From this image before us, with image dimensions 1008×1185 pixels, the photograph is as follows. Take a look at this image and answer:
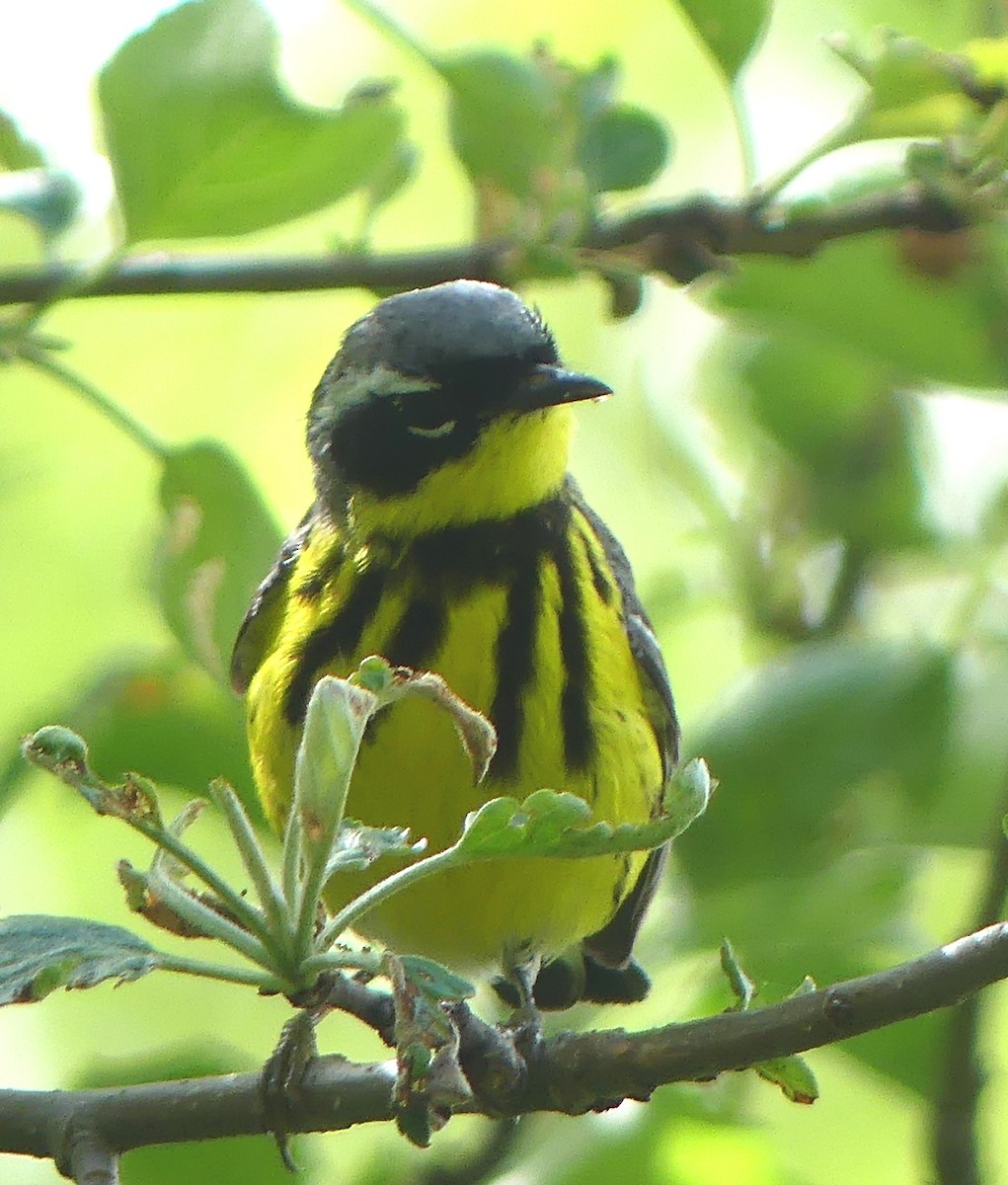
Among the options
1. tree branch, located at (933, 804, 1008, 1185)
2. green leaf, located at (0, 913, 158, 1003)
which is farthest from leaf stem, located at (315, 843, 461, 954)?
tree branch, located at (933, 804, 1008, 1185)

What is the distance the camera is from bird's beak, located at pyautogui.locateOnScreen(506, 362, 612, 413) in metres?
3.30

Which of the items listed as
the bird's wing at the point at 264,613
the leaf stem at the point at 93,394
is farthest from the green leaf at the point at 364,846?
the bird's wing at the point at 264,613

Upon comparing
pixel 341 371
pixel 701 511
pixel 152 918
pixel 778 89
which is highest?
pixel 152 918

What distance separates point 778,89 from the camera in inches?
222

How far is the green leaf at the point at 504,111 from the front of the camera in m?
3.42

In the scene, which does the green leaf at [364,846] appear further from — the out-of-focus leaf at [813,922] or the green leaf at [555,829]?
the out-of-focus leaf at [813,922]

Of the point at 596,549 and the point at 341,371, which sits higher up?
the point at 341,371

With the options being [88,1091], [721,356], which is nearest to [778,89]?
[721,356]

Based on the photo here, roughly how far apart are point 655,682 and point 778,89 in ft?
8.21

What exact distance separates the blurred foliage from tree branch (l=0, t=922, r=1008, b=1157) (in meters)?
0.34

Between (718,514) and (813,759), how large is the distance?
3.76 ft

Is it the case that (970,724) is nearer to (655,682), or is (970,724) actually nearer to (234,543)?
(655,682)

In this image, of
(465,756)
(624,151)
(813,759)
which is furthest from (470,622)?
(624,151)

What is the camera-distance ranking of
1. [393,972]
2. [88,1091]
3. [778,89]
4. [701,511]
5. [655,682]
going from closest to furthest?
[393,972] → [88,1091] → [655,682] → [701,511] → [778,89]
